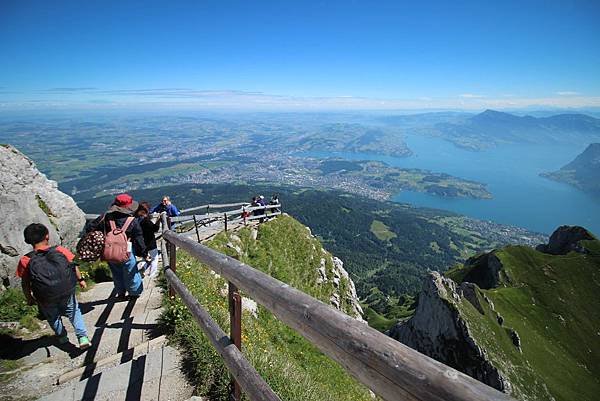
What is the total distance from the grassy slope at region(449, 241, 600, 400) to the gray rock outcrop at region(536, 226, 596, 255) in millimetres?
3160

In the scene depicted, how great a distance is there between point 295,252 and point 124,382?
17.6m

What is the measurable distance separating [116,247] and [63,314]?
1643mm

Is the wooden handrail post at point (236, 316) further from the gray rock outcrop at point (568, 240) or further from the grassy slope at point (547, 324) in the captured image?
the gray rock outcrop at point (568, 240)

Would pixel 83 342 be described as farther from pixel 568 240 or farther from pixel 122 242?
pixel 568 240

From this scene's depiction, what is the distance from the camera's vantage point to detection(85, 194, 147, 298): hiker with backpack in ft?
23.4

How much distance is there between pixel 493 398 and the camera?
43.3 inches

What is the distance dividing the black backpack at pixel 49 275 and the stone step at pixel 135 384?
4.93 feet

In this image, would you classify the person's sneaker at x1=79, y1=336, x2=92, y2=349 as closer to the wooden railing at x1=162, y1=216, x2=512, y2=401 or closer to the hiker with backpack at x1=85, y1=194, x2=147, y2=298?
the hiker with backpack at x1=85, y1=194, x2=147, y2=298

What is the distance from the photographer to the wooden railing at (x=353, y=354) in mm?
1269

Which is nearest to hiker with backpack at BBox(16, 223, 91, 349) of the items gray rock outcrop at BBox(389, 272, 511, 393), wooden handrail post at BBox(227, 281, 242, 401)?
wooden handrail post at BBox(227, 281, 242, 401)

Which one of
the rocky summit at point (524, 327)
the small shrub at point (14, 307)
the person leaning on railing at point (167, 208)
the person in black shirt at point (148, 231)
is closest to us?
the small shrub at point (14, 307)

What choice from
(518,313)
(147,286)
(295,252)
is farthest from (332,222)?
(147,286)

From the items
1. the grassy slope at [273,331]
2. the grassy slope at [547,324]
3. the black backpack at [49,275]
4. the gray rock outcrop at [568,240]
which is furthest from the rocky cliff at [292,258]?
the gray rock outcrop at [568,240]

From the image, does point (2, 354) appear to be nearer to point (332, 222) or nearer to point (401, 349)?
point (401, 349)
